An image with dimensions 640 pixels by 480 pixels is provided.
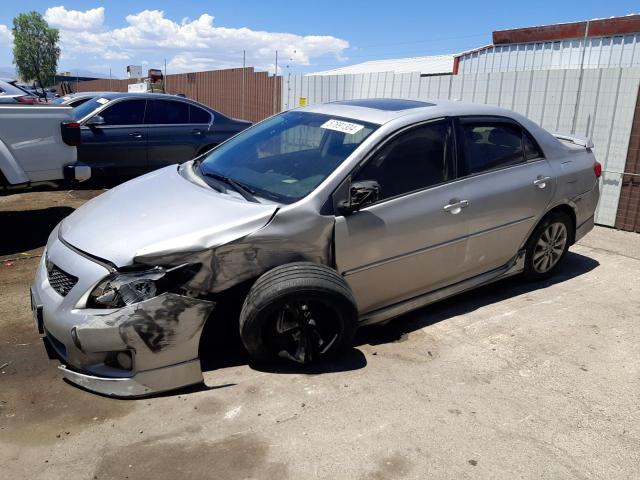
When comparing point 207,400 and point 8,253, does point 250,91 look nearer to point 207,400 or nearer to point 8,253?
point 8,253

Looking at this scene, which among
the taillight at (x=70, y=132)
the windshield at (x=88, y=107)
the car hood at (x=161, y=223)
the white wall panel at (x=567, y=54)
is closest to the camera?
the car hood at (x=161, y=223)

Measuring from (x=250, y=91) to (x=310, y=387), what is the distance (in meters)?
13.4

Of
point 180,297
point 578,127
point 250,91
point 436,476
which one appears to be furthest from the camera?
point 250,91

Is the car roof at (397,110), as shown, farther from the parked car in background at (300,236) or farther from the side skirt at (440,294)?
the side skirt at (440,294)

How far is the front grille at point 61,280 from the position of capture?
3204 mm

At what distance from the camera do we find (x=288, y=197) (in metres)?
3.61

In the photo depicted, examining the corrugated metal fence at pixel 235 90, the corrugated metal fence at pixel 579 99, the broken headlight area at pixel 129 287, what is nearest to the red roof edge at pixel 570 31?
the corrugated metal fence at pixel 579 99

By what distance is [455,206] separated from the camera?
13.5 feet

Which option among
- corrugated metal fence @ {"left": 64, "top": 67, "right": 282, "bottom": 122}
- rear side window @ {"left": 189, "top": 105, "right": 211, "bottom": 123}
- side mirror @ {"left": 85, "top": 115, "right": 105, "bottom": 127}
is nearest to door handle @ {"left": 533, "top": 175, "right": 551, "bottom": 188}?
rear side window @ {"left": 189, "top": 105, "right": 211, "bottom": 123}

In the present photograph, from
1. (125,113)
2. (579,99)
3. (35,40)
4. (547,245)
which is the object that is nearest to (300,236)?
(547,245)

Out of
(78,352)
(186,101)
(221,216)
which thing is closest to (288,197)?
(221,216)

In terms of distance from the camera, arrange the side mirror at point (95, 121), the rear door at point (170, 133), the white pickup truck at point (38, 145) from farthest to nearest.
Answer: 1. the rear door at point (170, 133)
2. the side mirror at point (95, 121)
3. the white pickup truck at point (38, 145)

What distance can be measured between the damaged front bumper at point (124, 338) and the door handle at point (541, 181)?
3.04m

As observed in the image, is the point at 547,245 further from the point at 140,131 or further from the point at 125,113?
the point at 125,113
